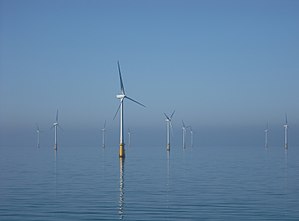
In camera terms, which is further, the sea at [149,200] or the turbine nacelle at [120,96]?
the turbine nacelle at [120,96]

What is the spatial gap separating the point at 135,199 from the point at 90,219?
354 inches

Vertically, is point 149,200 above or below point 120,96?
below

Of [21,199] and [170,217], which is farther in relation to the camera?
[21,199]

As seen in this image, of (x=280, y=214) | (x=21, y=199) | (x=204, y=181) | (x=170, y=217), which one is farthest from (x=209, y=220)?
(x=204, y=181)

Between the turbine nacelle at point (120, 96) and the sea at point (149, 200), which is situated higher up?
the turbine nacelle at point (120, 96)

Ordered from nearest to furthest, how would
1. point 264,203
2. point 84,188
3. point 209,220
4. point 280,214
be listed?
point 209,220 < point 280,214 < point 264,203 < point 84,188

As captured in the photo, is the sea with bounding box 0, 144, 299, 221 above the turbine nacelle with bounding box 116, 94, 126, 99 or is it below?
below

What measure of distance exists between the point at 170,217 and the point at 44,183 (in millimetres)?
24079

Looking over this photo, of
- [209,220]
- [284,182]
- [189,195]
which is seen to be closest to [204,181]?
[284,182]

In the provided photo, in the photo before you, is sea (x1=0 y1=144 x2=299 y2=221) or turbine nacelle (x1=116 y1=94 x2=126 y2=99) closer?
sea (x1=0 y1=144 x2=299 y2=221)

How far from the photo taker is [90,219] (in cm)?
2695

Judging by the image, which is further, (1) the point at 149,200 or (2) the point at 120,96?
(2) the point at 120,96

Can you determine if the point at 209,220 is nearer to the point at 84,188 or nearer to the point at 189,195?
the point at 189,195

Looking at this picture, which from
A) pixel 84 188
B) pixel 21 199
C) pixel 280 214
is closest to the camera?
pixel 280 214
